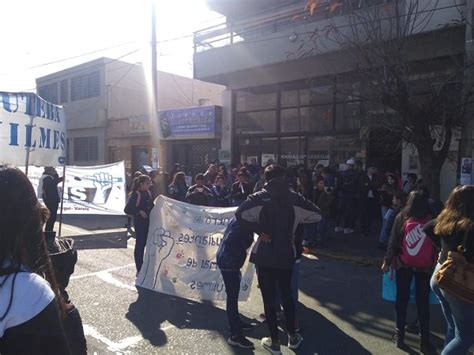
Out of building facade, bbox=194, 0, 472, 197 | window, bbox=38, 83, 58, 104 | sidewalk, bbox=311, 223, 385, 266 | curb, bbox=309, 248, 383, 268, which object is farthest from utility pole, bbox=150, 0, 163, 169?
window, bbox=38, 83, 58, 104

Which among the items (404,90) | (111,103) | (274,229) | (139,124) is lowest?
(274,229)

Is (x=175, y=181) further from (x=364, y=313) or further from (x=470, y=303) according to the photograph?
(x=470, y=303)

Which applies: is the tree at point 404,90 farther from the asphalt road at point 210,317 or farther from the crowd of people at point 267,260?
the crowd of people at point 267,260

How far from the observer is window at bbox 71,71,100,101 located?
2419cm

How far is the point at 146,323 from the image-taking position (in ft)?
16.1

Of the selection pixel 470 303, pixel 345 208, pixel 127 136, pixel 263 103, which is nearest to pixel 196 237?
pixel 470 303

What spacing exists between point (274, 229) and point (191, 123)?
14260 millimetres

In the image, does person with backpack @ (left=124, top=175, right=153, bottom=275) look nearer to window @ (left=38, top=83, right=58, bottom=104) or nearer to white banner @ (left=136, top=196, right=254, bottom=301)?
white banner @ (left=136, top=196, right=254, bottom=301)

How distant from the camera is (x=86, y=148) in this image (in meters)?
25.0

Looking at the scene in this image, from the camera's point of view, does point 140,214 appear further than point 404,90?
No

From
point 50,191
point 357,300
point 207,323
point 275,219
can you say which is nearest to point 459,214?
point 275,219

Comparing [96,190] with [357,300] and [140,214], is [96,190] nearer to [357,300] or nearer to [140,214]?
[140,214]

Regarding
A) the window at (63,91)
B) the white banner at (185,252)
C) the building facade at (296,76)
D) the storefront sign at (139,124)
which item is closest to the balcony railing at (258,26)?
the building facade at (296,76)

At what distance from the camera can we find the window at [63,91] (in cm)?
2661
